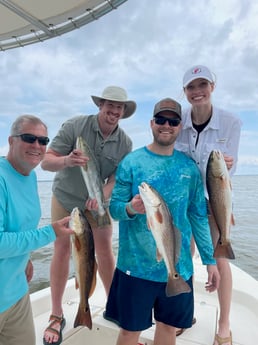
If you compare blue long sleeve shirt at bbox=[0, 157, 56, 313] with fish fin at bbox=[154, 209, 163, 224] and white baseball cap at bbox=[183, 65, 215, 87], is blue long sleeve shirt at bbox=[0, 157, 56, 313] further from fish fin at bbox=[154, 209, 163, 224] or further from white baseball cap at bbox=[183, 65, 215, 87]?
white baseball cap at bbox=[183, 65, 215, 87]

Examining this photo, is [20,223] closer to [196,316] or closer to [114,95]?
[114,95]

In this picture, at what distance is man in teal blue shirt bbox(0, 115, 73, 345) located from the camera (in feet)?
7.72

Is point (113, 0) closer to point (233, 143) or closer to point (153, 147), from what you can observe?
point (153, 147)

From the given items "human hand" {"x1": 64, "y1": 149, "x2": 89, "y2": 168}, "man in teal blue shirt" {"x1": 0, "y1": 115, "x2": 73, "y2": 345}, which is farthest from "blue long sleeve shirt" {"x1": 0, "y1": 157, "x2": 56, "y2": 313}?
"human hand" {"x1": 64, "y1": 149, "x2": 89, "y2": 168}

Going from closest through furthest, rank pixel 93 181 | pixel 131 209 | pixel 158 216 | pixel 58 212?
pixel 158 216 → pixel 131 209 → pixel 93 181 → pixel 58 212

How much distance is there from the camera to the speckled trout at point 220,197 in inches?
111

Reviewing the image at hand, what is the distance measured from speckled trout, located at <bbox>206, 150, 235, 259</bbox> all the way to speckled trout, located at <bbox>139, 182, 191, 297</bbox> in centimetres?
71

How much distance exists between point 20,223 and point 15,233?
0.17 m

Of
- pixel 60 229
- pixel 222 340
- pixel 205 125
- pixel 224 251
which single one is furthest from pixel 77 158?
pixel 222 340

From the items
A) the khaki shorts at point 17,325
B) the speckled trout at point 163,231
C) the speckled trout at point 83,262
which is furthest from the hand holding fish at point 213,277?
the khaki shorts at point 17,325

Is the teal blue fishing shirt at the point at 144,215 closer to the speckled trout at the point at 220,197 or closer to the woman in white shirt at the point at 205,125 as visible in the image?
the speckled trout at the point at 220,197

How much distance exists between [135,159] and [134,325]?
146 cm

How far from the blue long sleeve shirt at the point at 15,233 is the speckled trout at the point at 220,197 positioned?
150 cm

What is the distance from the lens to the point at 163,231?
231 centimetres
